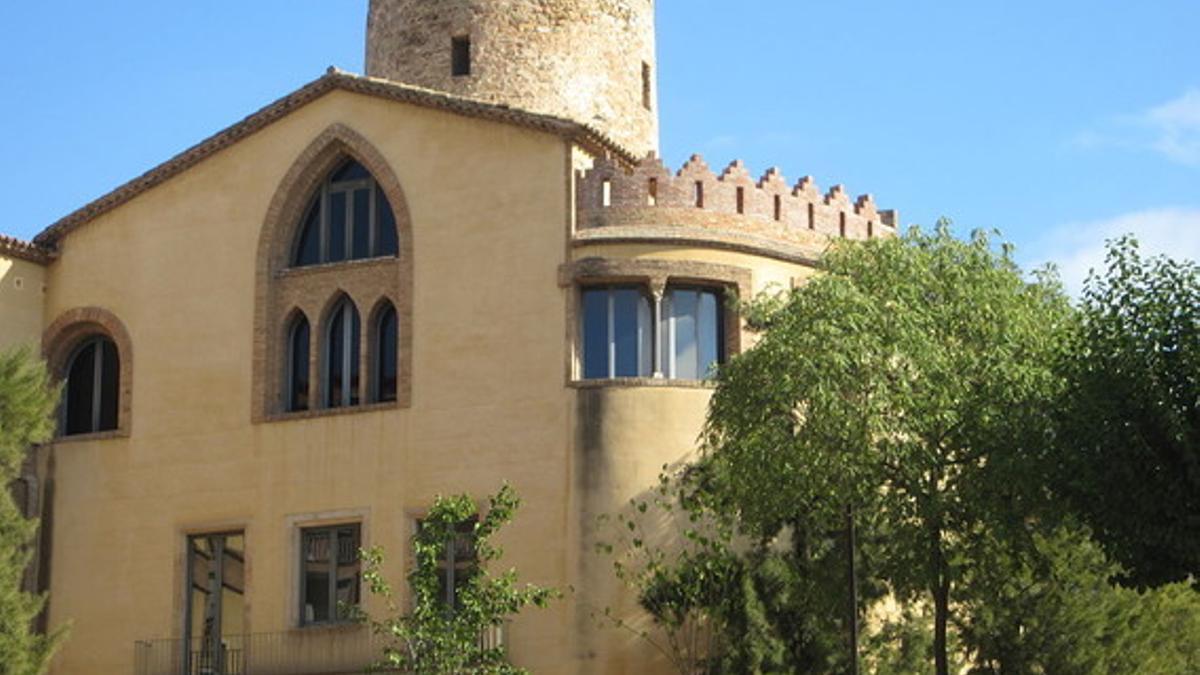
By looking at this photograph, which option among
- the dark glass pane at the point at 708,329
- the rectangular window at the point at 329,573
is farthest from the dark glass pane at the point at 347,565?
the dark glass pane at the point at 708,329

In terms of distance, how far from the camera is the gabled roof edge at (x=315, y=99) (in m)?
33.8

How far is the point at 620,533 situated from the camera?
32000 mm

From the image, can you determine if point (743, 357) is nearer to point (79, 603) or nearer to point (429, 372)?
point (429, 372)

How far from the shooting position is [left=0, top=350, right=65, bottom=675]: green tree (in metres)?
32.0

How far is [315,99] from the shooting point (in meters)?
36.0

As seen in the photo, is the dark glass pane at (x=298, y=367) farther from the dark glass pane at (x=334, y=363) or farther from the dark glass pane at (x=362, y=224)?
the dark glass pane at (x=362, y=224)

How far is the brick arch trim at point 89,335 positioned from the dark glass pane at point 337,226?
12.7ft

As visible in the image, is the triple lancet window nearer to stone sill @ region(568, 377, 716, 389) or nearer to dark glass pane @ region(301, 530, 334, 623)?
stone sill @ region(568, 377, 716, 389)

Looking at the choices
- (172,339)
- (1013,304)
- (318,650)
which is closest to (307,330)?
(172,339)

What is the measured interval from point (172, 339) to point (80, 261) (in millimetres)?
2500

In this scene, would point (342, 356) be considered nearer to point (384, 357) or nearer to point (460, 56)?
point (384, 357)

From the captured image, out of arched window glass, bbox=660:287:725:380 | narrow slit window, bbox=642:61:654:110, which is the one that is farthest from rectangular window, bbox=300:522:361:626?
narrow slit window, bbox=642:61:654:110

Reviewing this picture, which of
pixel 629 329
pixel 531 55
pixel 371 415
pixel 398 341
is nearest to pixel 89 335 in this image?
pixel 371 415

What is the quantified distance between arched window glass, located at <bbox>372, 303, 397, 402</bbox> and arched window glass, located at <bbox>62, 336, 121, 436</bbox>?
4.88 metres
